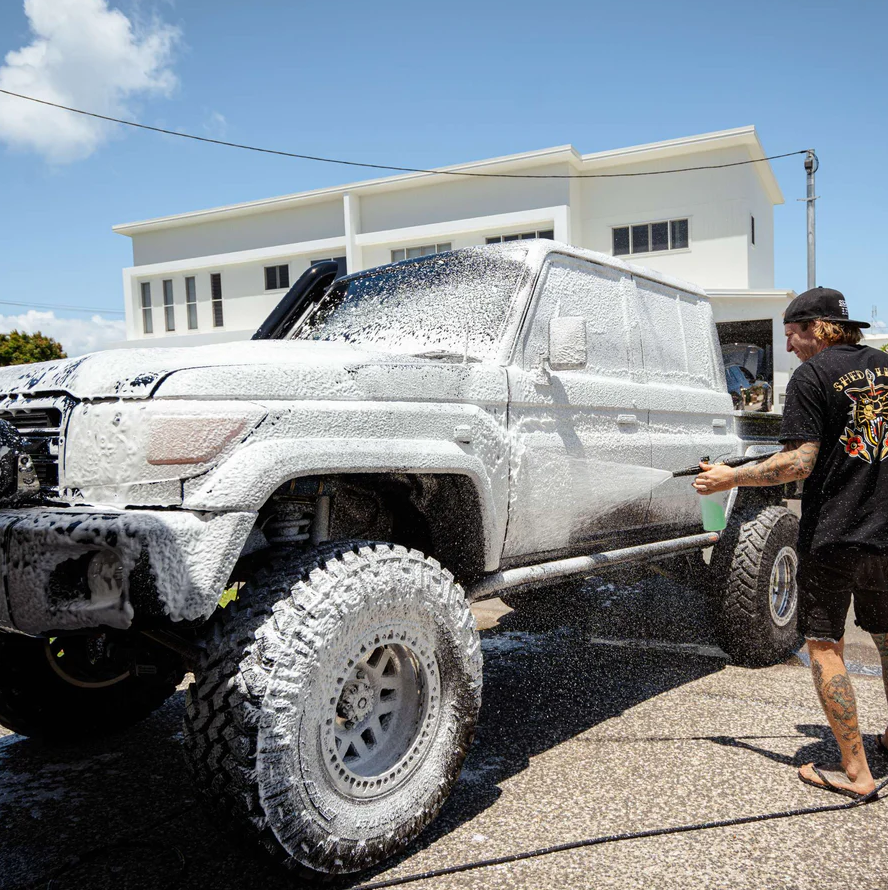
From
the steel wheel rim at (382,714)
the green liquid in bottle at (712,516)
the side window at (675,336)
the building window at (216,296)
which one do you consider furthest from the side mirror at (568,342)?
the building window at (216,296)

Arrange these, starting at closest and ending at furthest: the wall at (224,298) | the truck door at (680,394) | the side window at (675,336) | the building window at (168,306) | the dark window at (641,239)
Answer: the truck door at (680,394) → the side window at (675,336) → the dark window at (641,239) → the wall at (224,298) → the building window at (168,306)

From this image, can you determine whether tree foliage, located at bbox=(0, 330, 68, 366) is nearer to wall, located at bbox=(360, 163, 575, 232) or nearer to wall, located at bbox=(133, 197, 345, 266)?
wall, located at bbox=(133, 197, 345, 266)

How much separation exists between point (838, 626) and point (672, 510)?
137cm

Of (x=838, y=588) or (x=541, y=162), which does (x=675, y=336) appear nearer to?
(x=838, y=588)

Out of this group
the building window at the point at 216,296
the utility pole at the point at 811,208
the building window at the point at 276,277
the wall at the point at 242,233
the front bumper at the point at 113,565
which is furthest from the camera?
the building window at the point at 216,296

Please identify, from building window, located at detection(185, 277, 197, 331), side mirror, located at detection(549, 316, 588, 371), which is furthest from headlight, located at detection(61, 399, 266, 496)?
building window, located at detection(185, 277, 197, 331)

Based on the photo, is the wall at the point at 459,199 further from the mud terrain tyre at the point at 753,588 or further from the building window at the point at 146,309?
the mud terrain tyre at the point at 753,588

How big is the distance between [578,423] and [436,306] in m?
0.81

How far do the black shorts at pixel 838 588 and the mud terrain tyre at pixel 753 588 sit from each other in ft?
4.84

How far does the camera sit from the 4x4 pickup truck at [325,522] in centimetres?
239

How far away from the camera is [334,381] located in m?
2.82

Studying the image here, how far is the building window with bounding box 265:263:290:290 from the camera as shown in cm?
2784

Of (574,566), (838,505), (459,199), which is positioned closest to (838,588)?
(838,505)

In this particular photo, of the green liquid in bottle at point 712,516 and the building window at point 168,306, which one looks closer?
the green liquid in bottle at point 712,516
